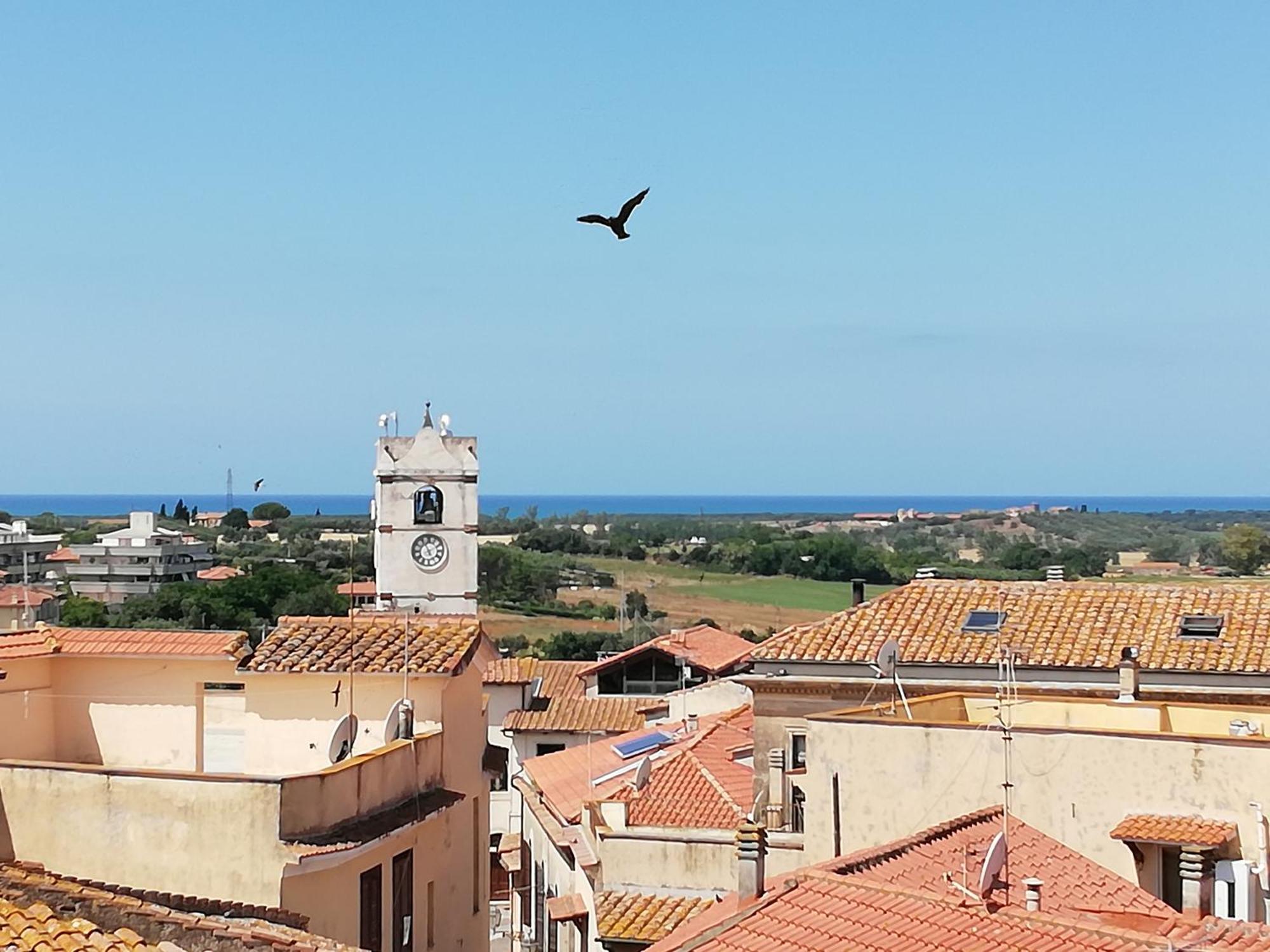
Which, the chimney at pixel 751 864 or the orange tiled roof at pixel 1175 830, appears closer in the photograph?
the chimney at pixel 751 864

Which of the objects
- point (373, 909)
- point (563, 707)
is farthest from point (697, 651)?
point (373, 909)

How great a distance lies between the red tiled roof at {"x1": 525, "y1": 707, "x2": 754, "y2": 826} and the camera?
21.7 m

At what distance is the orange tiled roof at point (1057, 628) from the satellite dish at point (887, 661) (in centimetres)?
129

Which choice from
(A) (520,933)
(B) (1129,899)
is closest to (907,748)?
(B) (1129,899)

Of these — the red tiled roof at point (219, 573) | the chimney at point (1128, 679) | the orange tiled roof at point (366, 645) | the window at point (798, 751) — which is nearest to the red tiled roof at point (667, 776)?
the window at point (798, 751)

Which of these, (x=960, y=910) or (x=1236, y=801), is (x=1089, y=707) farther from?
(x=960, y=910)

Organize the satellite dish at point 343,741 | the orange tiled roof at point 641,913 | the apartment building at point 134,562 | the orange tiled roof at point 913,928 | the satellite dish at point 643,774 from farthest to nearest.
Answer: the apartment building at point 134,562
the satellite dish at point 643,774
the orange tiled roof at point 641,913
the satellite dish at point 343,741
the orange tiled roof at point 913,928

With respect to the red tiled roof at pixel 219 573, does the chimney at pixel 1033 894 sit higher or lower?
higher

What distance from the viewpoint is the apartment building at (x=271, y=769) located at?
12219 mm

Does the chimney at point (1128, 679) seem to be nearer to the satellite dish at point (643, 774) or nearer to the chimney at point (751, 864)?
the satellite dish at point (643, 774)

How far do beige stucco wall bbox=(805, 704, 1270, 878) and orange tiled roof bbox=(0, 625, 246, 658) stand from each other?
18.5ft

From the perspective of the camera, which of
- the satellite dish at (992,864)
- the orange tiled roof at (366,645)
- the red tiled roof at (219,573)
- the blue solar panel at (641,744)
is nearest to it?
the satellite dish at (992,864)

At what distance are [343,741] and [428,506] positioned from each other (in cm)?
4027

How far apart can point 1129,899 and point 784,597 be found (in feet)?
301
